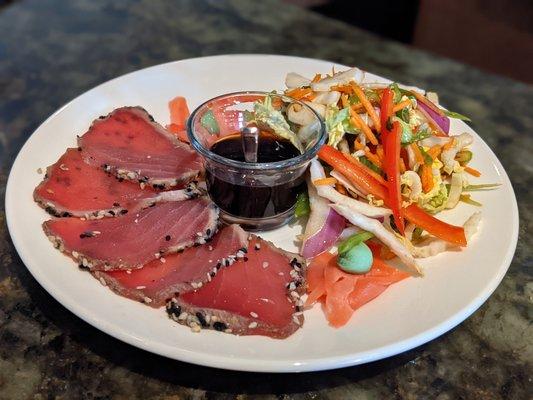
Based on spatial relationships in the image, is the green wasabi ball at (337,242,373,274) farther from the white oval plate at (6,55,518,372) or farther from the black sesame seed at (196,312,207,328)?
the black sesame seed at (196,312,207,328)

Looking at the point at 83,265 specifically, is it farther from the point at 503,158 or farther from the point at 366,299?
the point at 503,158

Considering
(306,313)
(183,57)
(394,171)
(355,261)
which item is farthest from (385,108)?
(183,57)

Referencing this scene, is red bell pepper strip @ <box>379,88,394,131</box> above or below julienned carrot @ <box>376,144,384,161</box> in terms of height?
above

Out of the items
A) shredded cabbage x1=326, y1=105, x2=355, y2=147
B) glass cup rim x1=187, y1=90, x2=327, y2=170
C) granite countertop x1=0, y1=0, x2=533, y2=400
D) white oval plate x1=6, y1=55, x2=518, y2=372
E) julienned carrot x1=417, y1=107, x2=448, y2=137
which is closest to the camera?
white oval plate x1=6, y1=55, x2=518, y2=372

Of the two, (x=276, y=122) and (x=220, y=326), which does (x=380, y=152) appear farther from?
(x=220, y=326)

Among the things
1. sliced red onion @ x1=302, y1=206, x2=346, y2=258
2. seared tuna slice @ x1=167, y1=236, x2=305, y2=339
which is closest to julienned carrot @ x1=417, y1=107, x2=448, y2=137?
sliced red onion @ x1=302, y1=206, x2=346, y2=258

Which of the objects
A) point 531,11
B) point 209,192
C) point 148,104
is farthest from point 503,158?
point 531,11
